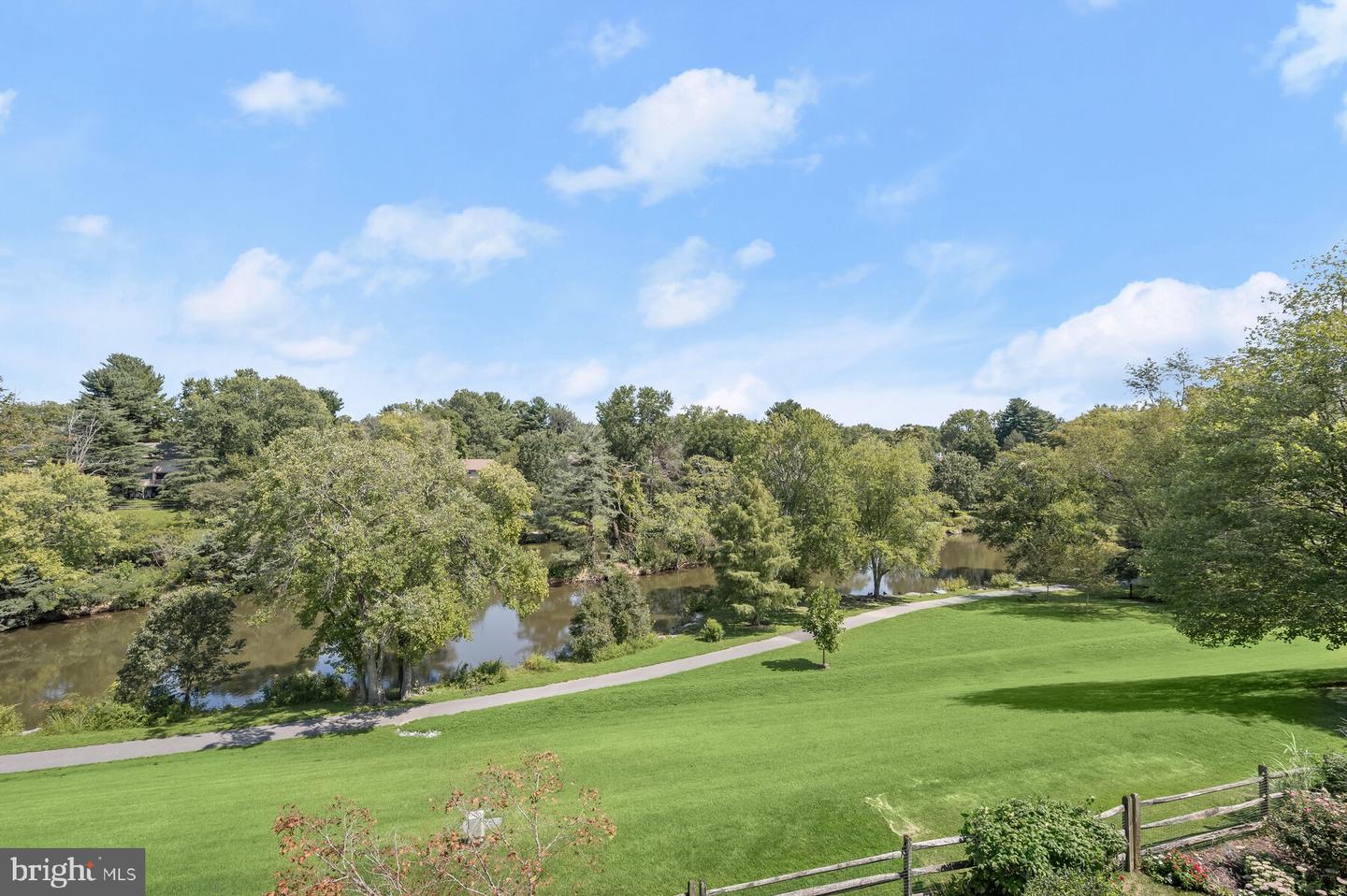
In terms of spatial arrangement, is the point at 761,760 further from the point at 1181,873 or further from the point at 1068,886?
the point at 1181,873

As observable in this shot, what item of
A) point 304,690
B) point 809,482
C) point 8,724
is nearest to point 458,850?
Answer: point 304,690

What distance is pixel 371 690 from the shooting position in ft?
67.1

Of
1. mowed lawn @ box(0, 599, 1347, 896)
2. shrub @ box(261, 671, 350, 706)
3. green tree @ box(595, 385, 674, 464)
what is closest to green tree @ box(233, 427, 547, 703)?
shrub @ box(261, 671, 350, 706)

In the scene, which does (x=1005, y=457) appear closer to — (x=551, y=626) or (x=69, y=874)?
(x=551, y=626)

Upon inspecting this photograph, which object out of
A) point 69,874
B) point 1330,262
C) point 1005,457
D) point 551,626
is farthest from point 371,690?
point 1005,457

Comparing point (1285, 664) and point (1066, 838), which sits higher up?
point (1066, 838)

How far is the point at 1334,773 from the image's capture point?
895cm

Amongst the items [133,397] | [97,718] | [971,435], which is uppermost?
[133,397]

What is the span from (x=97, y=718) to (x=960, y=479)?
78.3 m

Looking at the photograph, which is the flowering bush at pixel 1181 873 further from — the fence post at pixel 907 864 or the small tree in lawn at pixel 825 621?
the small tree in lawn at pixel 825 621

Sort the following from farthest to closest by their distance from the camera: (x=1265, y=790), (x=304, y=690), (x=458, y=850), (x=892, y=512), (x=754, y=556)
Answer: (x=892, y=512) < (x=754, y=556) < (x=304, y=690) < (x=1265, y=790) < (x=458, y=850)

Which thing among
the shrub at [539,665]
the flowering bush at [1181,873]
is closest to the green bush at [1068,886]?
the flowering bush at [1181,873]

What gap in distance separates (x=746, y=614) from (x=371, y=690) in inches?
702

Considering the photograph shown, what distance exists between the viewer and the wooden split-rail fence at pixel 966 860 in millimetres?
7344
